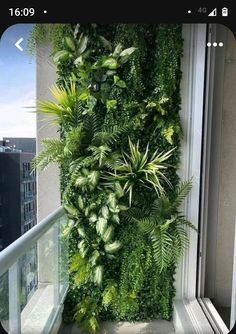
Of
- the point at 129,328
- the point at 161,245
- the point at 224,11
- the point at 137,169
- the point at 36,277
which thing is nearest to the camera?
the point at 224,11

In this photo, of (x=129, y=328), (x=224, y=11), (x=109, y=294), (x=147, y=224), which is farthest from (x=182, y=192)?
(x=224, y=11)

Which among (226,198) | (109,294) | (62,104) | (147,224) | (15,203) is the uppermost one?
(62,104)

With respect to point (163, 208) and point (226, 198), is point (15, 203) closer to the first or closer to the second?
point (163, 208)

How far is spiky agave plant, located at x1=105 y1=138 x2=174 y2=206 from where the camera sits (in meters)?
1.81

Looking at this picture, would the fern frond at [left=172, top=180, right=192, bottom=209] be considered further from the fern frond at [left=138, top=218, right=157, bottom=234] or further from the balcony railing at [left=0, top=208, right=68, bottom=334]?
the balcony railing at [left=0, top=208, right=68, bottom=334]

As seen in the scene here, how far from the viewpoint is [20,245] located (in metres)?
1.03

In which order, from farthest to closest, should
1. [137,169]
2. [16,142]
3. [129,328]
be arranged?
[129,328], [137,169], [16,142]

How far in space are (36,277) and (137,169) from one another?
0.89m

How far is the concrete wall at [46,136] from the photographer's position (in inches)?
77.9

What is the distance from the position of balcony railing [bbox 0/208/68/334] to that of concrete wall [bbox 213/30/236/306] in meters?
1.14

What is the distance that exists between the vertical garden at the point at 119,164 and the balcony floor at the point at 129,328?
0.26 feet

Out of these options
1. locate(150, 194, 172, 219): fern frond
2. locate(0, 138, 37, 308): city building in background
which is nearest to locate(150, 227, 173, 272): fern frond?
locate(150, 194, 172, 219): fern frond

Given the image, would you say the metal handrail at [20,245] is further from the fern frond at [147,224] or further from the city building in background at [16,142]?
the fern frond at [147,224]

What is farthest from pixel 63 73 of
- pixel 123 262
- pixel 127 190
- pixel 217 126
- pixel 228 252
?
pixel 228 252
